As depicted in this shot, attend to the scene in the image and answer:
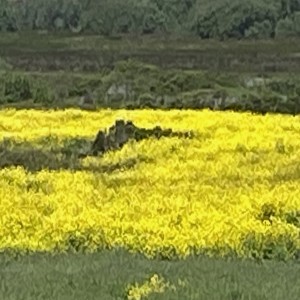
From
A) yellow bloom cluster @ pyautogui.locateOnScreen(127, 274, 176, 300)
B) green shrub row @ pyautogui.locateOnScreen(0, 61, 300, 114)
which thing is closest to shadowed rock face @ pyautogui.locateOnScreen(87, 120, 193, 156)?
green shrub row @ pyautogui.locateOnScreen(0, 61, 300, 114)

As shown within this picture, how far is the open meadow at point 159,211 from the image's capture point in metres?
14.7

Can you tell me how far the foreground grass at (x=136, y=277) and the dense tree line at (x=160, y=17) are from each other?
116 metres

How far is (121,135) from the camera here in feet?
115

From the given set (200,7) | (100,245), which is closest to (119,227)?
(100,245)

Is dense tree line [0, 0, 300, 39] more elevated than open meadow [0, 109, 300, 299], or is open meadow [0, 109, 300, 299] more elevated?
open meadow [0, 109, 300, 299]

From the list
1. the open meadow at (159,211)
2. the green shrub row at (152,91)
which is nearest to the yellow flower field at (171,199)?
the open meadow at (159,211)

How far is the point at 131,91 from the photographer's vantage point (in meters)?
68.8

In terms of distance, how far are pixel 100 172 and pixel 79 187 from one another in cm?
385

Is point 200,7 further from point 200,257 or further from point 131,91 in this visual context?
point 200,257

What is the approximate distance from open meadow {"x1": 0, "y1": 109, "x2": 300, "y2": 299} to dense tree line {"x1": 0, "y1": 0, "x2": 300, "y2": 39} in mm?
100338

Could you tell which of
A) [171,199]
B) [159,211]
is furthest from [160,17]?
[159,211]

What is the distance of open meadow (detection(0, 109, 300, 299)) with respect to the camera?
48.2 feet

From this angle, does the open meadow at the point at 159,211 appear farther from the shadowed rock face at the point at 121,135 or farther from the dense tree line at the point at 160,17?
the dense tree line at the point at 160,17

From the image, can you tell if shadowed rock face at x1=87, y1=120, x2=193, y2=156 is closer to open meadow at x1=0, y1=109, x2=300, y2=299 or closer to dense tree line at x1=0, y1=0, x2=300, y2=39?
open meadow at x1=0, y1=109, x2=300, y2=299
